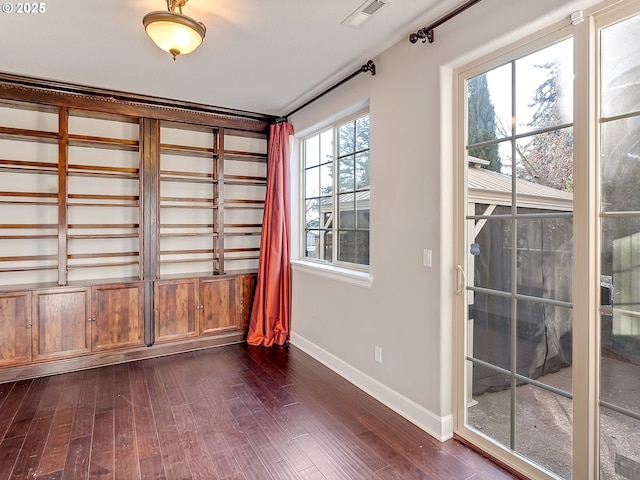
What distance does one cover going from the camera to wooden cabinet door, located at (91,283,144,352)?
3477 millimetres

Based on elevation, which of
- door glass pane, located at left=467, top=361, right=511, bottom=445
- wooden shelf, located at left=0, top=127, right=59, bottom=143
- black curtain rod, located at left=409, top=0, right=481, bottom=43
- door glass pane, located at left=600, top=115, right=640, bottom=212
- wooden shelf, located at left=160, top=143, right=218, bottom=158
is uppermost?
black curtain rod, located at left=409, top=0, right=481, bottom=43

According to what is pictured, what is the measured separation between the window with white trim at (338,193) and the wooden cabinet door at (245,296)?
2.27 feet

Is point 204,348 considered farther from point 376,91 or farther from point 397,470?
point 376,91

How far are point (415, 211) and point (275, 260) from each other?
2013 mm

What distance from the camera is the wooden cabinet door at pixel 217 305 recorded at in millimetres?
3979

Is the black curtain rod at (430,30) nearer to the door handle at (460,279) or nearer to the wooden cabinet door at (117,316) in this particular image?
the door handle at (460,279)

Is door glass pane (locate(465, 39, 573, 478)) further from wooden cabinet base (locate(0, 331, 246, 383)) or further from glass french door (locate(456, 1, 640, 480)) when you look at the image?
wooden cabinet base (locate(0, 331, 246, 383))

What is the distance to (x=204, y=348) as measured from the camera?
3971 mm

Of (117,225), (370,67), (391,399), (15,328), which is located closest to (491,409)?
(391,399)

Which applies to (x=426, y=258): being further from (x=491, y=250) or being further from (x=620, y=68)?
(x=620, y=68)

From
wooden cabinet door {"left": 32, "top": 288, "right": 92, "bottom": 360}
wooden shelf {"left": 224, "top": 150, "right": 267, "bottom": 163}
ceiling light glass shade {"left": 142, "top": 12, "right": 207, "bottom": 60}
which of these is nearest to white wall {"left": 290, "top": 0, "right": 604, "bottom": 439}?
ceiling light glass shade {"left": 142, "top": 12, "right": 207, "bottom": 60}

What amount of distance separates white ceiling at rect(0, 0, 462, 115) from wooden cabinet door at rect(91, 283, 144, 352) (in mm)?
1957

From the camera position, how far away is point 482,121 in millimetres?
2139

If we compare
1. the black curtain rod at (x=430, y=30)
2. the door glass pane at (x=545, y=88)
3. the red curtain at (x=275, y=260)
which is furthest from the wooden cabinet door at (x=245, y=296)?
the door glass pane at (x=545, y=88)
